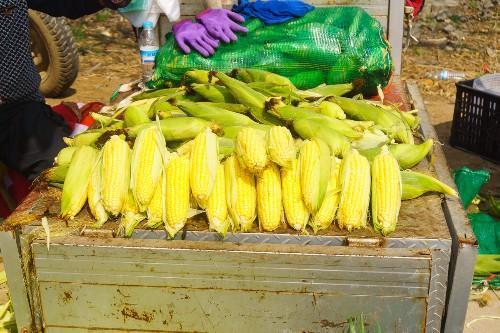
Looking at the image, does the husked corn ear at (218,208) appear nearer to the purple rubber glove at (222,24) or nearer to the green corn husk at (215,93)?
the green corn husk at (215,93)

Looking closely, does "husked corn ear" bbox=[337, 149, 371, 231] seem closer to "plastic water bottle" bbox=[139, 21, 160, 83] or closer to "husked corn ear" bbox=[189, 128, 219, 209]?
"husked corn ear" bbox=[189, 128, 219, 209]

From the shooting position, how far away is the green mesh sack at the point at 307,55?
365 cm

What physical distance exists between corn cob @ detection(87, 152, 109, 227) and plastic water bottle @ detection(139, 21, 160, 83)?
6.48 feet

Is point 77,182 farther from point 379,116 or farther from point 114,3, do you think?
point 114,3

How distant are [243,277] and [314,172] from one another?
20.1 inches

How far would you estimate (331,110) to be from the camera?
2.99m

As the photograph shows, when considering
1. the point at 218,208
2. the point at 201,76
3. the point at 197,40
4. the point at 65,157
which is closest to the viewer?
the point at 218,208

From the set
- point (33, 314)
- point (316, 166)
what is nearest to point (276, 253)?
point (316, 166)

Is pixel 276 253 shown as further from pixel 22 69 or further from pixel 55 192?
pixel 22 69

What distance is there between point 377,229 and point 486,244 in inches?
83.9

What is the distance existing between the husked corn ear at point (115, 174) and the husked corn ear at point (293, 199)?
2.19 ft

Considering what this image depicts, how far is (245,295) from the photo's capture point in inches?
92.1

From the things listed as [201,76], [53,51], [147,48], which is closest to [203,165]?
Answer: [201,76]

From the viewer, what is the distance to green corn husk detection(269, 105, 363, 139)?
2.80 meters
